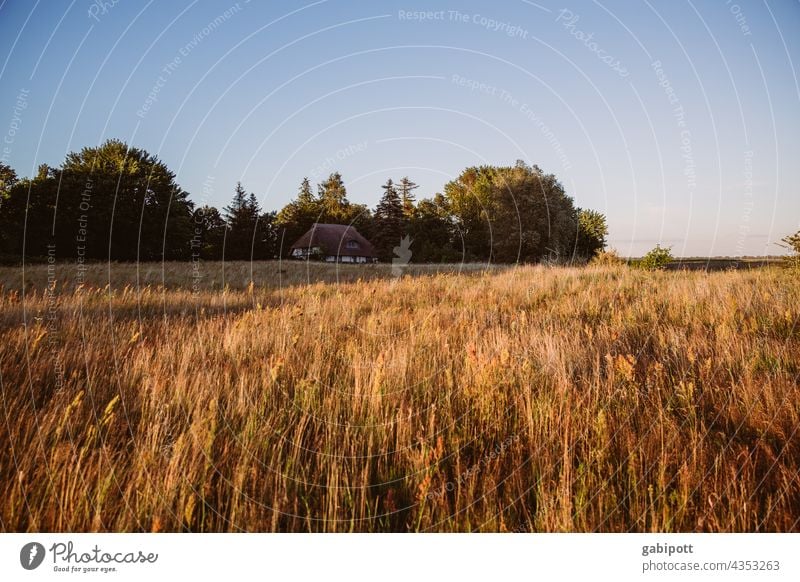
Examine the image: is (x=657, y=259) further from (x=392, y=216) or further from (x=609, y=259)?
(x=392, y=216)

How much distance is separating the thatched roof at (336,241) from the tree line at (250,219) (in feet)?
5.73

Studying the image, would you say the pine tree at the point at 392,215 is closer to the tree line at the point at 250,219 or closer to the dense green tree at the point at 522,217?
the tree line at the point at 250,219

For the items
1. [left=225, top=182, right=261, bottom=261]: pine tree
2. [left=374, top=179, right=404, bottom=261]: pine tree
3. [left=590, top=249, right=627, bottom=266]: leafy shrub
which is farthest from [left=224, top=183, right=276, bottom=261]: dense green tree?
[left=590, top=249, right=627, bottom=266]: leafy shrub

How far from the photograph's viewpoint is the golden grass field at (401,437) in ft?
6.33

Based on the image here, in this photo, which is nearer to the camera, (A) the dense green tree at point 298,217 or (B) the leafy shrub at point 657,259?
(B) the leafy shrub at point 657,259

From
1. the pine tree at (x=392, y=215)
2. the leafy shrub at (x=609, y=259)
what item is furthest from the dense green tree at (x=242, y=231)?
the leafy shrub at (x=609, y=259)

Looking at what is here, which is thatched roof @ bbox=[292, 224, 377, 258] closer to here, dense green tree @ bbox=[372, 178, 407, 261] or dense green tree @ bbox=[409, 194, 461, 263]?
dense green tree @ bbox=[372, 178, 407, 261]

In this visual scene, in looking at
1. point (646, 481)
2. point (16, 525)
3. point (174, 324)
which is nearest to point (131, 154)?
point (174, 324)

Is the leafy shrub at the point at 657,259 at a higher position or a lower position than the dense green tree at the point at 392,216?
lower

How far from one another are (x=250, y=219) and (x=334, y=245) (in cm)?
1137

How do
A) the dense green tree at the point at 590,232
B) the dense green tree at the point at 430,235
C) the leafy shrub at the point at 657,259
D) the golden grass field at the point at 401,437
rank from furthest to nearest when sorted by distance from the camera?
1. the dense green tree at the point at 590,232
2. the dense green tree at the point at 430,235
3. the leafy shrub at the point at 657,259
4. the golden grass field at the point at 401,437
